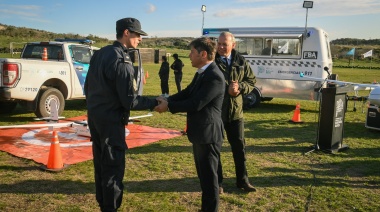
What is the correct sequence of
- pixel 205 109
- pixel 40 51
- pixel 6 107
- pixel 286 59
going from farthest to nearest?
pixel 286 59
pixel 40 51
pixel 6 107
pixel 205 109

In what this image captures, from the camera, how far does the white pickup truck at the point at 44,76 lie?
8.14 meters

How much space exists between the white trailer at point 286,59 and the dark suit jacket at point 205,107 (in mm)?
9121

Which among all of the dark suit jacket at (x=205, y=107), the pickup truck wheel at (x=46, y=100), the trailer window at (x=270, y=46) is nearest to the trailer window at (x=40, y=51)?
the pickup truck wheel at (x=46, y=100)

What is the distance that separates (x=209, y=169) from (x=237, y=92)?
1.10 m

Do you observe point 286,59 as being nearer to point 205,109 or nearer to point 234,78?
point 234,78

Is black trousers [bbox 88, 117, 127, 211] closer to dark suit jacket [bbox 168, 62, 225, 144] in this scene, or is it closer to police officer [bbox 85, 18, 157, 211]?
police officer [bbox 85, 18, 157, 211]

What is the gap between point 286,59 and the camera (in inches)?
486

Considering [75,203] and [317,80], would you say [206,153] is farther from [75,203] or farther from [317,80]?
[317,80]

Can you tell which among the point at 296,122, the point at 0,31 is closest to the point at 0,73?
the point at 296,122

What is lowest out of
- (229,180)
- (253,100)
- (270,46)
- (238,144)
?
(229,180)

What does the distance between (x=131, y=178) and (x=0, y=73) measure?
4937mm

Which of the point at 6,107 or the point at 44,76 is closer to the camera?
the point at 44,76

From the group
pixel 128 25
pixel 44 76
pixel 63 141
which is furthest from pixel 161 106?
pixel 44 76

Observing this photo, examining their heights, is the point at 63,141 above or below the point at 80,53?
below
